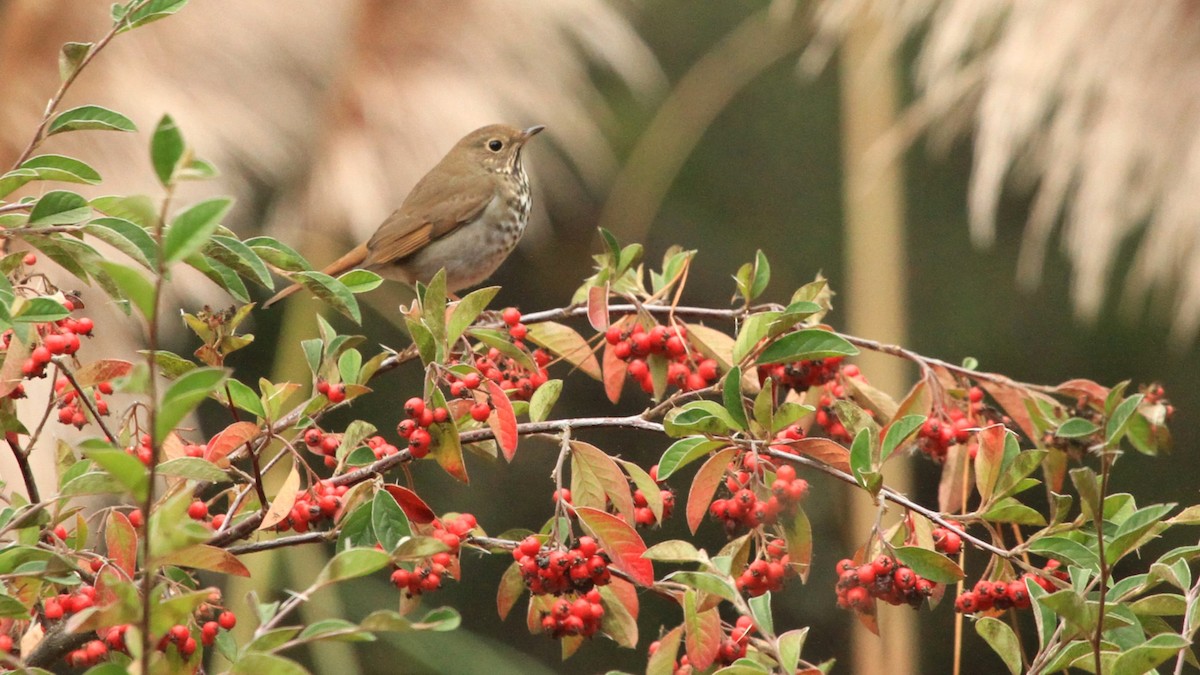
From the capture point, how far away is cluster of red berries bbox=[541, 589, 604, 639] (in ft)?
2.96

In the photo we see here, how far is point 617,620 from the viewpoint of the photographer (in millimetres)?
948

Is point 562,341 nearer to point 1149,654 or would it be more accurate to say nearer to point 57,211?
point 57,211

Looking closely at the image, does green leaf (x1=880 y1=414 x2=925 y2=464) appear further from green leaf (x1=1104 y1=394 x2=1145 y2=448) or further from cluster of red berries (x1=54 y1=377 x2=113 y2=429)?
cluster of red berries (x1=54 y1=377 x2=113 y2=429)

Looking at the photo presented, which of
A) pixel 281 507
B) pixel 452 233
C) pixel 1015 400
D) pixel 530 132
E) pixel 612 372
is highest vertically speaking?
pixel 530 132

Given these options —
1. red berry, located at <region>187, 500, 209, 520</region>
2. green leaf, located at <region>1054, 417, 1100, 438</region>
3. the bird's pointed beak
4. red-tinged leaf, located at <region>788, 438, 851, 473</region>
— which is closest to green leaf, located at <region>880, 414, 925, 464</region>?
red-tinged leaf, located at <region>788, 438, 851, 473</region>

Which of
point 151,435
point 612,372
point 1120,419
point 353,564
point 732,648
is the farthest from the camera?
point 612,372

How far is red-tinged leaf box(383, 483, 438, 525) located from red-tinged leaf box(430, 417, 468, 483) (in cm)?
4

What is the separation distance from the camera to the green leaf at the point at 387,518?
2.64 feet

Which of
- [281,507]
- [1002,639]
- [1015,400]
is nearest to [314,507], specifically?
[281,507]

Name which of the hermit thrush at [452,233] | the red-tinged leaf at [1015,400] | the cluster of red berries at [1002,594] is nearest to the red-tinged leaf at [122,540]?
the cluster of red berries at [1002,594]

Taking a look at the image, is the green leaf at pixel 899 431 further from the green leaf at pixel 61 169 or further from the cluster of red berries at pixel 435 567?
the green leaf at pixel 61 169

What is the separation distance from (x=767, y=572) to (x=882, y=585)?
3.1 inches

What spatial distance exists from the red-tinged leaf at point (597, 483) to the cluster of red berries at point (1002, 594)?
247 millimetres

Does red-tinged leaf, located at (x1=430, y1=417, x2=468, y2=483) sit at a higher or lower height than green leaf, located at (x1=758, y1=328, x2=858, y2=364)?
lower
